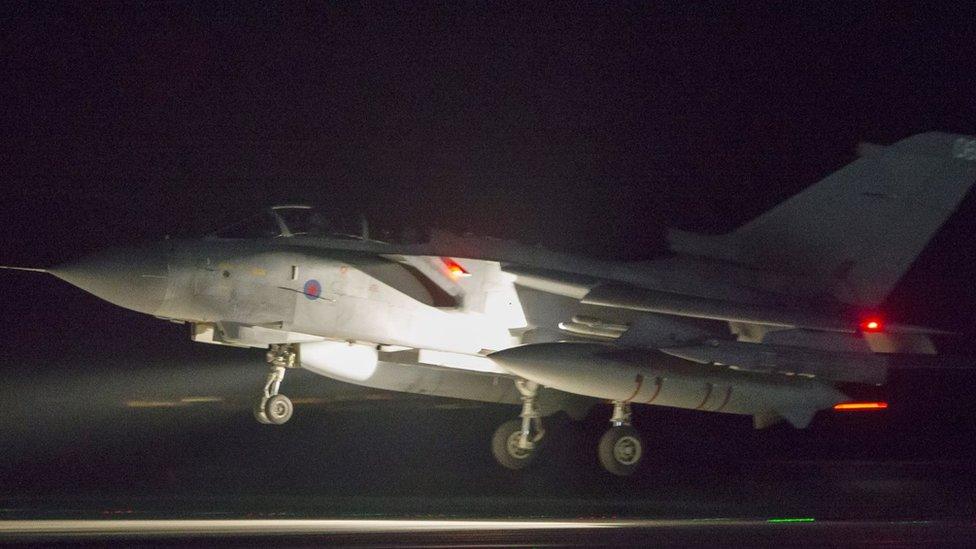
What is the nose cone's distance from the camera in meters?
9.16

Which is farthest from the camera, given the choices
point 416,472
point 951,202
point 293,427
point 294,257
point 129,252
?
point 293,427

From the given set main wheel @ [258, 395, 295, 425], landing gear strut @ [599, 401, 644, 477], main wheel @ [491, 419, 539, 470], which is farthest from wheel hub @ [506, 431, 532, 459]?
main wheel @ [258, 395, 295, 425]

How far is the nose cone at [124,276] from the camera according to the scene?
916cm

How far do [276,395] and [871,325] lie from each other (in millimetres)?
6516

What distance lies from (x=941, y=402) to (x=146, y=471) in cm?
1462

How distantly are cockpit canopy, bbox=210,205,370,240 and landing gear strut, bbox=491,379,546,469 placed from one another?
105 inches

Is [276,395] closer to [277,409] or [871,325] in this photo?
[277,409]

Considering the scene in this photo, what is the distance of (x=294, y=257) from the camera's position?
1005cm

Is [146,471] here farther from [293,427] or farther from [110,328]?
[110,328]

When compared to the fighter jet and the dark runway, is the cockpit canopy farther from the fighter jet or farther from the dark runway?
the dark runway

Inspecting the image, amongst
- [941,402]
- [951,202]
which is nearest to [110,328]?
[951,202]

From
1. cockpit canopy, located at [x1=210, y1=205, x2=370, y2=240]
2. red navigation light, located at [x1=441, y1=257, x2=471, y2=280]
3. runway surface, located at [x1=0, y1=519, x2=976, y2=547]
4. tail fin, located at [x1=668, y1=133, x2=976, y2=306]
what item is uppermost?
tail fin, located at [x1=668, y1=133, x2=976, y2=306]

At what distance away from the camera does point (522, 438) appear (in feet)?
38.7

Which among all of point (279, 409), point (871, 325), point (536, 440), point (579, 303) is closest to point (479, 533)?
point (279, 409)
